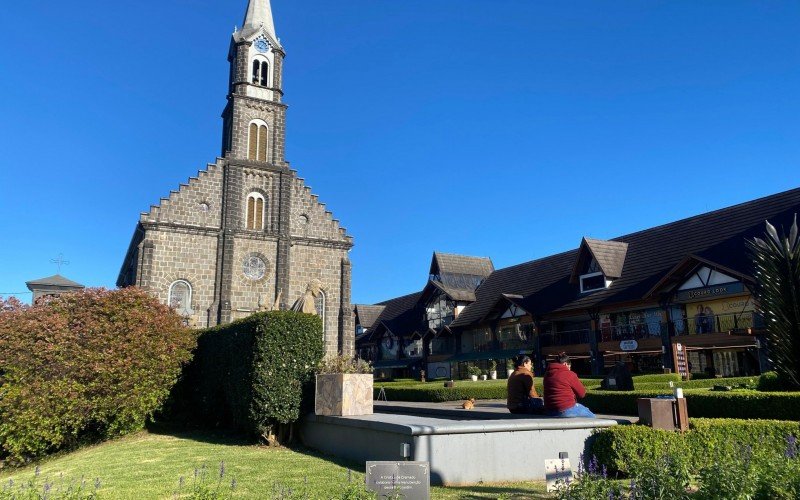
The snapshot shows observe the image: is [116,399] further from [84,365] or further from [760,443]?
[760,443]

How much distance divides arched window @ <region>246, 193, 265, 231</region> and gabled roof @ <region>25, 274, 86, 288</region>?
1715cm

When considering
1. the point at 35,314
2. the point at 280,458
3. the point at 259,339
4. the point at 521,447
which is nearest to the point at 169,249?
the point at 35,314

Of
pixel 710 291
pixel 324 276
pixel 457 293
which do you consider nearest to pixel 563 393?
pixel 710 291

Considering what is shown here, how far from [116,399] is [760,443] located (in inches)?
571

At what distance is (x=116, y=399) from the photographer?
15562 mm

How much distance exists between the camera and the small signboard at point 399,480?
6895 mm

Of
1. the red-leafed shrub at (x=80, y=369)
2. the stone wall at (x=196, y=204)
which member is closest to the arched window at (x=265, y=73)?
the stone wall at (x=196, y=204)

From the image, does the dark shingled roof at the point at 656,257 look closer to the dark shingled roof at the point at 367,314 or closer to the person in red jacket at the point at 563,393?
the person in red jacket at the point at 563,393

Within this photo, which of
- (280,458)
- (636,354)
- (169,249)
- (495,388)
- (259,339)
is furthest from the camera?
(169,249)

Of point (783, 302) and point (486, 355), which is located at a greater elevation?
point (783, 302)

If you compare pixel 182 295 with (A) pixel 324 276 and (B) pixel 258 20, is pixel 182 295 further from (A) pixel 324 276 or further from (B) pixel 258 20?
(B) pixel 258 20

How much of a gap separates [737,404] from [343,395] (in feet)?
31.0

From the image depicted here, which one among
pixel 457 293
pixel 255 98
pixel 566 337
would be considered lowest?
pixel 566 337

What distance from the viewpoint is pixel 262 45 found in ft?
138
